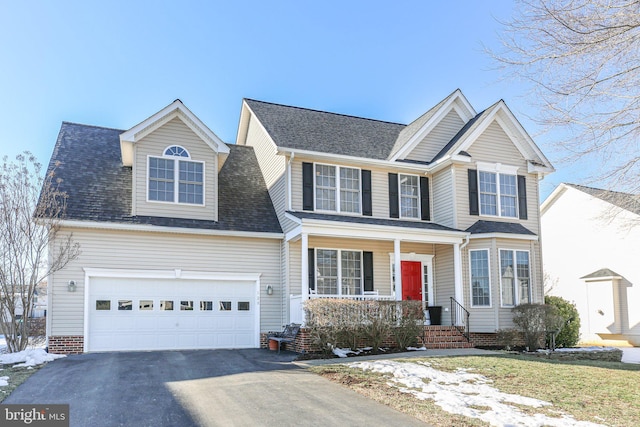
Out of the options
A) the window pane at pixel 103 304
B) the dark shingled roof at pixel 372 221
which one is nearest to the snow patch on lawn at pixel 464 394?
the dark shingled roof at pixel 372 221

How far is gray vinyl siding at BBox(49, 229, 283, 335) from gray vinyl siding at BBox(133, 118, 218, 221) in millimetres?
755

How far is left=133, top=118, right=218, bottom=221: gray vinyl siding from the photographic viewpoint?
1575 centimetres

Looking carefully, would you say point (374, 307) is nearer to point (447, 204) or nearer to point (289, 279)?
point (289, 279)

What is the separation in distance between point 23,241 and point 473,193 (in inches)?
529

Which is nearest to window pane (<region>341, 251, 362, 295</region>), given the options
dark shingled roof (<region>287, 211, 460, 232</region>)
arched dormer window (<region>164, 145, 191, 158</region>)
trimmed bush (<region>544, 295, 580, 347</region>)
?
dark shingled roof (<region>287, 211, 460, 232</region>)

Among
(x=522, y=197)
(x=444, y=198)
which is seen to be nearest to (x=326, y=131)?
(x=444, y=198)

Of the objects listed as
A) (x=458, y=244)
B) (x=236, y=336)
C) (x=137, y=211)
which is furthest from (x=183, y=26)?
(x=458, y=244)

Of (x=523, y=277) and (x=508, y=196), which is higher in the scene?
(x=508, y=196)

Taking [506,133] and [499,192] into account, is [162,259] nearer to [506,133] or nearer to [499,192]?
[499,192]

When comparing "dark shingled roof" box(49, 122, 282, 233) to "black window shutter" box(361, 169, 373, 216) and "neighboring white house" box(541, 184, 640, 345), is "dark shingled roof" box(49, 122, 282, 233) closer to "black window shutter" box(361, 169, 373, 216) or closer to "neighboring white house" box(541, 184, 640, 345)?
"black window shutter" box(361, 169, 373, 216)

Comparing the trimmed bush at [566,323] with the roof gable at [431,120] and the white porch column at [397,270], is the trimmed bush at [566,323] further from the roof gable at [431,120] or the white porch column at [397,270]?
the roof gable at [431,120]

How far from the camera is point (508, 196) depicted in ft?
61.3

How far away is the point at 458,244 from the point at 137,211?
32.1ft

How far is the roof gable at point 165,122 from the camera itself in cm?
1570
